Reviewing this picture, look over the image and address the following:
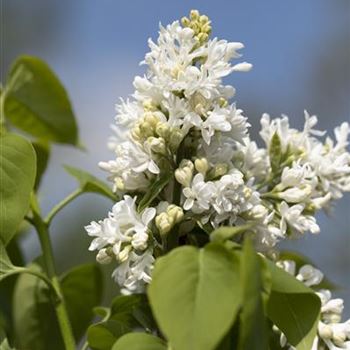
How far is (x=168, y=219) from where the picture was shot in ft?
2.33

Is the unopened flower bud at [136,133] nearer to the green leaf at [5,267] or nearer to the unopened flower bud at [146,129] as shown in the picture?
the unopened flower bud at [146,129]

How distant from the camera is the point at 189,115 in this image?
726 mm

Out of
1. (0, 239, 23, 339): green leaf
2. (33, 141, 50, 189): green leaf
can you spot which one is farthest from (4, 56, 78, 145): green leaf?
(0, 239, 23, 339): green leaf

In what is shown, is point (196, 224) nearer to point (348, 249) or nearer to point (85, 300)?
point (85, 300)

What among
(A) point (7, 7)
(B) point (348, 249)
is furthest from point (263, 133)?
(A) point (7, 7)

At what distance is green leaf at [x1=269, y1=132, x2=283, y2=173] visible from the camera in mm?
870

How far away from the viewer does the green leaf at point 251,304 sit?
56cm

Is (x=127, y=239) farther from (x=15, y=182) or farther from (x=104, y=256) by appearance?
(x=15, y=182)

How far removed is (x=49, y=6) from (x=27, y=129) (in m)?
9.74

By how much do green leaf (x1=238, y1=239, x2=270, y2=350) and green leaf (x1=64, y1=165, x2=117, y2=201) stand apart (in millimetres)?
328

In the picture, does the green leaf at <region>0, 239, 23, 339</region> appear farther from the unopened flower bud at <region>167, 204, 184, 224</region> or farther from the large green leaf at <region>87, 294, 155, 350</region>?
the unopened flower bud at <region>167, 204, 184, 224</region>

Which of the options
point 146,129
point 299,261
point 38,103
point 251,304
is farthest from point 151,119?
point 38,103

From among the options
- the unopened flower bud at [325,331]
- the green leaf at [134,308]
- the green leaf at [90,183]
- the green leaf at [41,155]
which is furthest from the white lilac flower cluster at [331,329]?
the green leaf at [41,155]

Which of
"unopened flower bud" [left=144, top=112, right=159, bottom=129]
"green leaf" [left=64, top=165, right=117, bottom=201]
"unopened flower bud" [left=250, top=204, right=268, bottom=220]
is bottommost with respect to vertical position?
"green leaf" [left=64, top=165, right=117, bottom=201]
